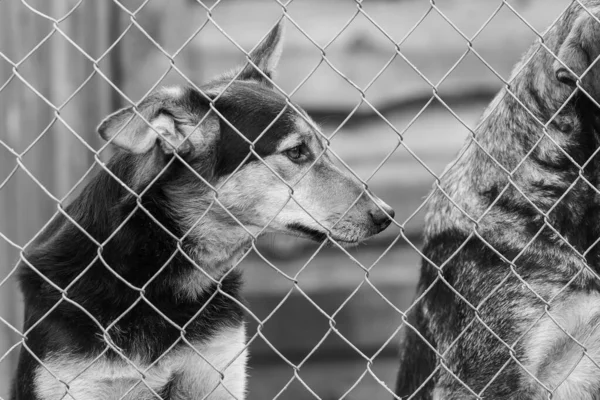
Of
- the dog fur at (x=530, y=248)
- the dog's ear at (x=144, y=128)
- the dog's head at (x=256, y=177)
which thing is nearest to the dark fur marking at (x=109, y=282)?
the dog's head at (x=256, y=177)

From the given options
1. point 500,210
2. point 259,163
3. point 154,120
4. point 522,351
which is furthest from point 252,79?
point 522,351

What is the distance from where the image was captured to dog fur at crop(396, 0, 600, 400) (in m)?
4.09

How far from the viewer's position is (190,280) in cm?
404

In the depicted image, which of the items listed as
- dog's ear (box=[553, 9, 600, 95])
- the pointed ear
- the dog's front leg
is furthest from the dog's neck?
the dog's front leg

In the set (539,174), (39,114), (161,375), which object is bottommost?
(39,114)

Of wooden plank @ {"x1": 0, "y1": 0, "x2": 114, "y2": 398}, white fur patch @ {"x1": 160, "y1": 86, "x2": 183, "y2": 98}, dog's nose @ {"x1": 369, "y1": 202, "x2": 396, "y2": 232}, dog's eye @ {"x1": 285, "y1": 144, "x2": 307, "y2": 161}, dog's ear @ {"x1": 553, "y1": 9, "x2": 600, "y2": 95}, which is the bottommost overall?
wooden plank @ {"x1": 0, "y1": 0, "x2": 114, "y2": 398}

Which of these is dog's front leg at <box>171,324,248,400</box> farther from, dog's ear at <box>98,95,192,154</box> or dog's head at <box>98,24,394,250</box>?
dog's ear at <box>98,95,192,154</box>

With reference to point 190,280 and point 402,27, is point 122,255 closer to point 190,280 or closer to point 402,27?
point 190,280

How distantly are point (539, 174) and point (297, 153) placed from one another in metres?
1.31

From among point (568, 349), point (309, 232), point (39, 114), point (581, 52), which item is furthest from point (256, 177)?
point (39, 114)

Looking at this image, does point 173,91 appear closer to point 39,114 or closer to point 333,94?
point 39,114

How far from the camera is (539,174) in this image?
172 inches

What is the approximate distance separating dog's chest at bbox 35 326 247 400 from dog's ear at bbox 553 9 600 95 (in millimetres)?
2030

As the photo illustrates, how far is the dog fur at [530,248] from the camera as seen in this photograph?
4.09 metres
